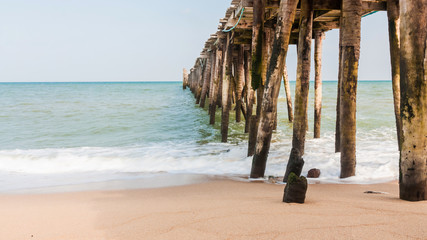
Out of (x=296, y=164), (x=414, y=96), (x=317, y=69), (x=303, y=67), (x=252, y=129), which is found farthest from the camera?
(x=317, y=69)

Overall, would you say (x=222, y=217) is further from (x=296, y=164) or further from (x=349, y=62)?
(x=349, y=62)

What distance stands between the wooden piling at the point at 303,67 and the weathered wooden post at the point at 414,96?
1.84m

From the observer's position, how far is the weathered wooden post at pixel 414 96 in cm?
246

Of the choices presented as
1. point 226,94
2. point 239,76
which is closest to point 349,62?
point 226,94

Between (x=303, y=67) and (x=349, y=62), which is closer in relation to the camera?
(x=349, y=62)

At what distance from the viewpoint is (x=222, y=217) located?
2.32 meters

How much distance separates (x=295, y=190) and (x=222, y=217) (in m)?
0.65

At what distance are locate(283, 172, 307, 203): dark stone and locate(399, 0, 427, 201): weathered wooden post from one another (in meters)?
0.78

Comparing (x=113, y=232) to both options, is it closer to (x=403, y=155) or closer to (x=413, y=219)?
(x=413, y=219)

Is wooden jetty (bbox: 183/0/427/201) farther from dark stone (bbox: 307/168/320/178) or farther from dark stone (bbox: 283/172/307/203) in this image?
dark stone (bbox: 283/172/307/203)

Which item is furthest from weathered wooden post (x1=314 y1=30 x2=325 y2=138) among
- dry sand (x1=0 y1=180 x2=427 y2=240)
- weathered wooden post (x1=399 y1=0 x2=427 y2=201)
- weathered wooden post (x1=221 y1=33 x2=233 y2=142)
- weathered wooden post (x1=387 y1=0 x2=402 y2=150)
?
weathered wooden post (x1=399 y1=0 x2=427 y2=201)

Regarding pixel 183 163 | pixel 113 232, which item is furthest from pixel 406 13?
pixel 183 163

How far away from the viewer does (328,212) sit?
232 cm

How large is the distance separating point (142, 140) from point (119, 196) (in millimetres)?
5867
